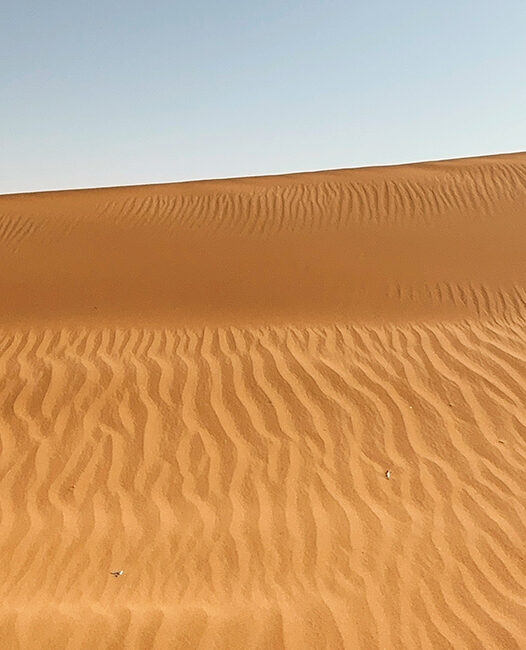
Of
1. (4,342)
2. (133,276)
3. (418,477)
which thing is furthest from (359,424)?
(133,276)

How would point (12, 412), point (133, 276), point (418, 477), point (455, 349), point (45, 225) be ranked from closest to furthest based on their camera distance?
point (418, 477) < point (12, 412) < point (455, 349) < point (133, 276) < point (45, 225)

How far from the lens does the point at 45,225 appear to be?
12.5 metres

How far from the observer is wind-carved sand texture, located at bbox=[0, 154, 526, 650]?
11.3ft

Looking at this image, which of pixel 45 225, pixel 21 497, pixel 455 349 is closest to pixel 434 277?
pixel 455 349

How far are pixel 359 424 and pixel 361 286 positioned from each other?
367cm

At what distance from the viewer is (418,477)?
466 cm

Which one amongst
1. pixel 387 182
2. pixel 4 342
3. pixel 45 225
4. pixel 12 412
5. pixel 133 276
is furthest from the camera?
pixel 387 182

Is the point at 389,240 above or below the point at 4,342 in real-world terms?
above

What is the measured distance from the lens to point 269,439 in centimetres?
527

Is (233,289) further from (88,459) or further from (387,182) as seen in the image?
(387,182)

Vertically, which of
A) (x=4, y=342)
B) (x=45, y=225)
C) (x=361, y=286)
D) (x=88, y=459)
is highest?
(x=45, y=225)

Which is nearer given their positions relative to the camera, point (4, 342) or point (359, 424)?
point (359, 424)

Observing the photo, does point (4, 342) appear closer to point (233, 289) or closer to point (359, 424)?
point (233, 289)

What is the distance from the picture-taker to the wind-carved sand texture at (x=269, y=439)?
3434mm
